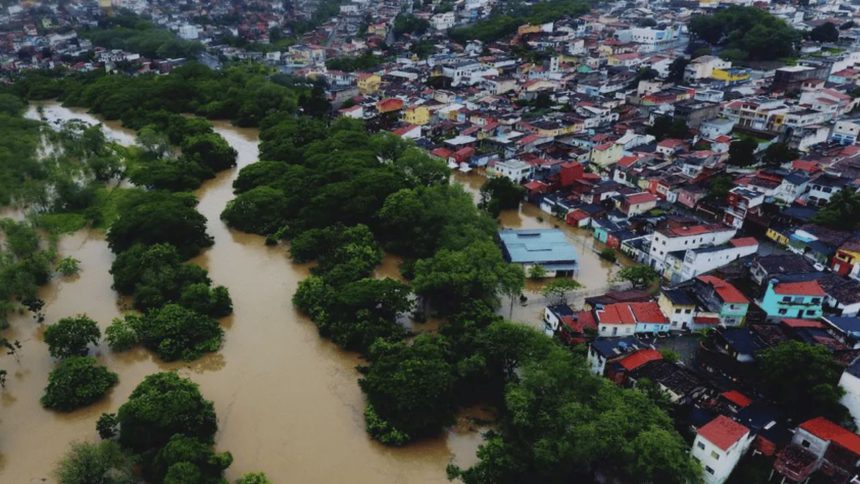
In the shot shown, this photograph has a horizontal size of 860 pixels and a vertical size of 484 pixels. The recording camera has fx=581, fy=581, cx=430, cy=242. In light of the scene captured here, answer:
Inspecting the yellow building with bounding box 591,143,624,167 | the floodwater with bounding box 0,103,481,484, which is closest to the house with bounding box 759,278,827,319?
the floodwater with bounding box 0,103,481,484

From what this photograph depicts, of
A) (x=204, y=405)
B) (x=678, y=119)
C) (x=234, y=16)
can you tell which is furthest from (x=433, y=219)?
(x=234, y=16)

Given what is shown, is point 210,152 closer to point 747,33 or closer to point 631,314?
point 631,314

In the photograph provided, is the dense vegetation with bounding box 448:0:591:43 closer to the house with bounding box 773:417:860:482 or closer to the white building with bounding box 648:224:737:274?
the white building with bounding box 648:224:737:274

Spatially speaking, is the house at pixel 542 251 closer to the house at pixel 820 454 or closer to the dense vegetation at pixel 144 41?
the house at pixel 820 454

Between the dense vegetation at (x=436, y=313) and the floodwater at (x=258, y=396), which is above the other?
the dense vegetation at (x=436, y=313)

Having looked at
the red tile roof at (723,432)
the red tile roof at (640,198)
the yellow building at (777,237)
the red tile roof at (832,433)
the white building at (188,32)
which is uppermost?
the red tile roof at (723,432)

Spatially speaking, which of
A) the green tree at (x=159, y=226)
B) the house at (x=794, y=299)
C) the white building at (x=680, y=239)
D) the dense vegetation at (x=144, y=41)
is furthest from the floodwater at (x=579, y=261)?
the dense vegetation at (x=144, y=41)

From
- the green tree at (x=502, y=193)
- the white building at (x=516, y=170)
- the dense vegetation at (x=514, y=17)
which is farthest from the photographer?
the dense vegetation at (x=514, y=17)
